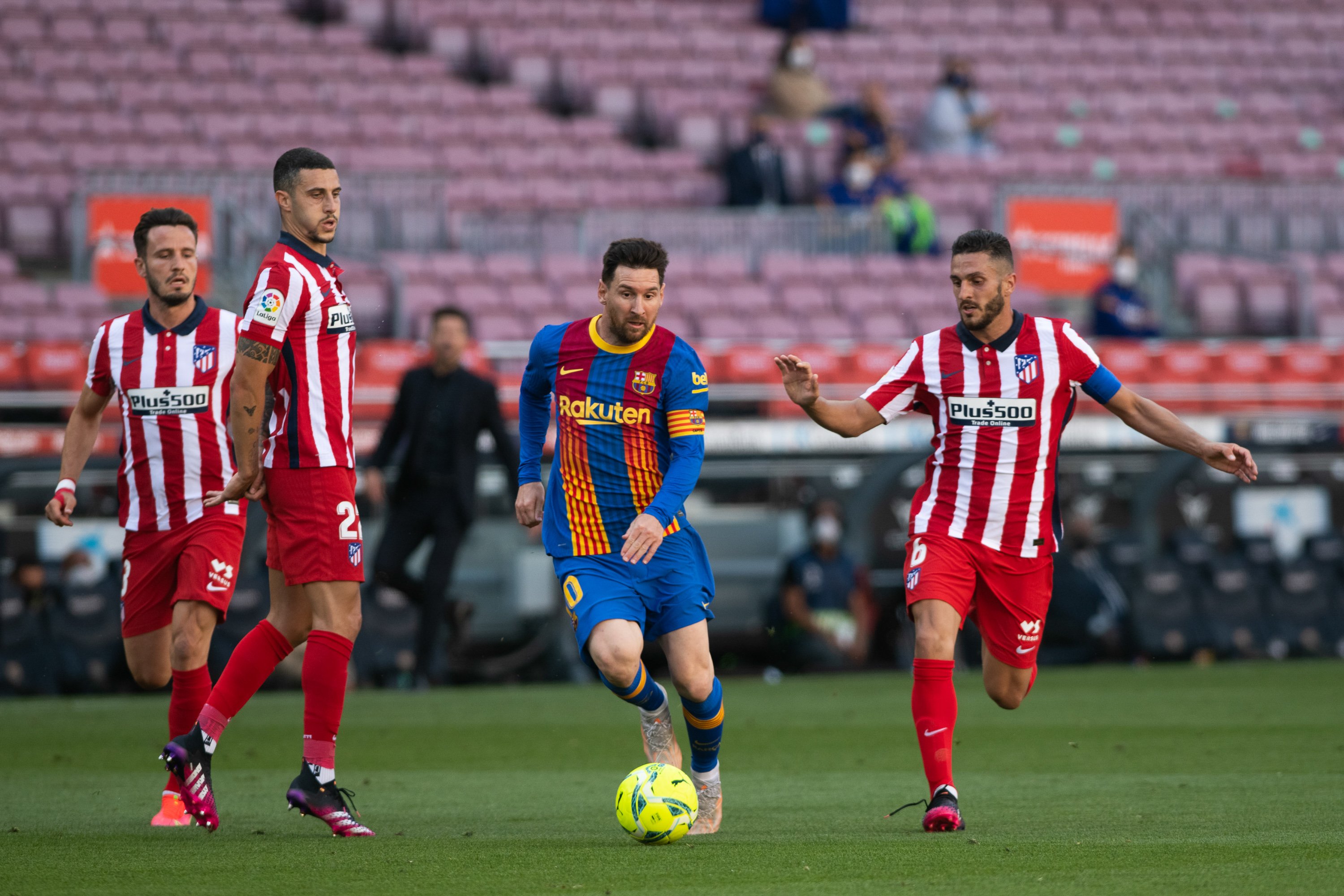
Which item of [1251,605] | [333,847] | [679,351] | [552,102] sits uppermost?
[552,102]

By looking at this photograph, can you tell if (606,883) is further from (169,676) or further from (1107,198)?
(1107,198)

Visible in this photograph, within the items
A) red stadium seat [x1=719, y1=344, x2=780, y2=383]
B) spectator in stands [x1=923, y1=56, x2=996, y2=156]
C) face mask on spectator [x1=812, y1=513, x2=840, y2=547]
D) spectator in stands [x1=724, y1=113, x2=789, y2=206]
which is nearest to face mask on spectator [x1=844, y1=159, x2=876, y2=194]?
spectator in stands [x1=724, y1=113, x2=789, y2=206]

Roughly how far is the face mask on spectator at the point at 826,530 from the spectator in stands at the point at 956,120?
383 inches

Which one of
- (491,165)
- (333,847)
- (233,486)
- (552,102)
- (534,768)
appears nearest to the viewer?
(333,847)

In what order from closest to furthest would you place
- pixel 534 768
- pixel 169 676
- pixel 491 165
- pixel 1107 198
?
pixel 169 676 < pixel 534 768 < pixel 1107 198 < pixel 491 165

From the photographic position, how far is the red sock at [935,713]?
18.5 feet

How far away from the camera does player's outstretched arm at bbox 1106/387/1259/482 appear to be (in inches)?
236

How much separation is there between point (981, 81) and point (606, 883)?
20365mm

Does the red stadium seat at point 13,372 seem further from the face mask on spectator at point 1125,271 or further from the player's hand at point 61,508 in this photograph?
the face mask on spectator at point 1125,271

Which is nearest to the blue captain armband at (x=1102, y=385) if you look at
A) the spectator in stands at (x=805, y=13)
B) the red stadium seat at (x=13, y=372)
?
the red stadium seat at (x=13, y=372)

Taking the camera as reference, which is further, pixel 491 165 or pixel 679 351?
pixel 491 165

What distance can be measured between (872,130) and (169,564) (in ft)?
47.7

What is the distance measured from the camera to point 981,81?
2331 centimetres

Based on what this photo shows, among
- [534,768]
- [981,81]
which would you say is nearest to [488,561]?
[534,768]
